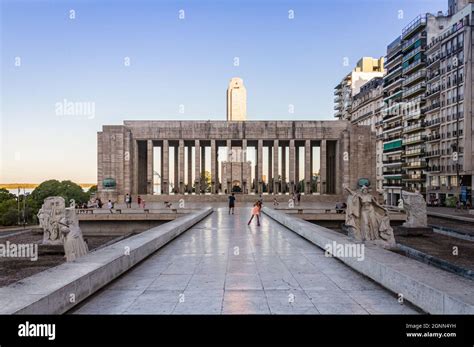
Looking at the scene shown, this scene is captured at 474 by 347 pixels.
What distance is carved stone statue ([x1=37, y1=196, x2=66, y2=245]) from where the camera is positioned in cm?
2055

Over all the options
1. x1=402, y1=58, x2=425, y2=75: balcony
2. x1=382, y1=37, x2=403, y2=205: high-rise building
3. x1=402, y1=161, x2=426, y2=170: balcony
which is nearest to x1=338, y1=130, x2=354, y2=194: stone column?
x1=402, y1=161, x2=426, y2=170: balcony

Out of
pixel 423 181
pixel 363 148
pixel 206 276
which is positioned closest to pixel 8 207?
pixel 363 148

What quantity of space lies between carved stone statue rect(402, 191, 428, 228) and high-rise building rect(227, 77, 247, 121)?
47903mm

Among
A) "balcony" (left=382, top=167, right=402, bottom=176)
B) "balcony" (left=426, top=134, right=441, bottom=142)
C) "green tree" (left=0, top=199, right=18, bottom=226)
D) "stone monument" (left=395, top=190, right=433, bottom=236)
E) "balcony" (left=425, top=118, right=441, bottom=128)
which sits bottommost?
"green tree" (left=0, top=199, right=18, bottom=226)

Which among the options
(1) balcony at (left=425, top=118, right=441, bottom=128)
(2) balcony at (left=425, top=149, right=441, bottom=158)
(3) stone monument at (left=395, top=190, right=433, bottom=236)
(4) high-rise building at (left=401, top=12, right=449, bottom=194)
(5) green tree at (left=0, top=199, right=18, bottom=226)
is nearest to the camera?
(3) stone monument at (left=395, top=190, right=433, bottom=236)

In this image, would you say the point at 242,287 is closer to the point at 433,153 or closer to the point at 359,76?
the point at 433,153

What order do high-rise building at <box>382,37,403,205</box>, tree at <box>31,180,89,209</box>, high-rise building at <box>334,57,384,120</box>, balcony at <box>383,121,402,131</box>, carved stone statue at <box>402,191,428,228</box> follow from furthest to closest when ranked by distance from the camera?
1. high-rise building at <box>334,57,384,120</box>
2. tree at <box>31,180,89,209</box>
3. balcony at <box>383,121,402,131</box>
4. high-rise building at <box>382,37,403,205</box>
5. carved stone statue at <box>402,191,428,228</box>

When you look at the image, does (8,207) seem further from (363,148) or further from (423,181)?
(423,181)

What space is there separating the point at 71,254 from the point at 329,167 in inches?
2452

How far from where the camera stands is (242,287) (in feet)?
26.4

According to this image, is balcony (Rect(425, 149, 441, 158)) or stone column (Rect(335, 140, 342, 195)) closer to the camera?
stone column (Rect(335, 140, 342, 195))

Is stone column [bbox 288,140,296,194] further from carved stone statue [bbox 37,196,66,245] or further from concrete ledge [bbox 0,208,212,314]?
concrete ledge [bbox 0,208,212,314]
